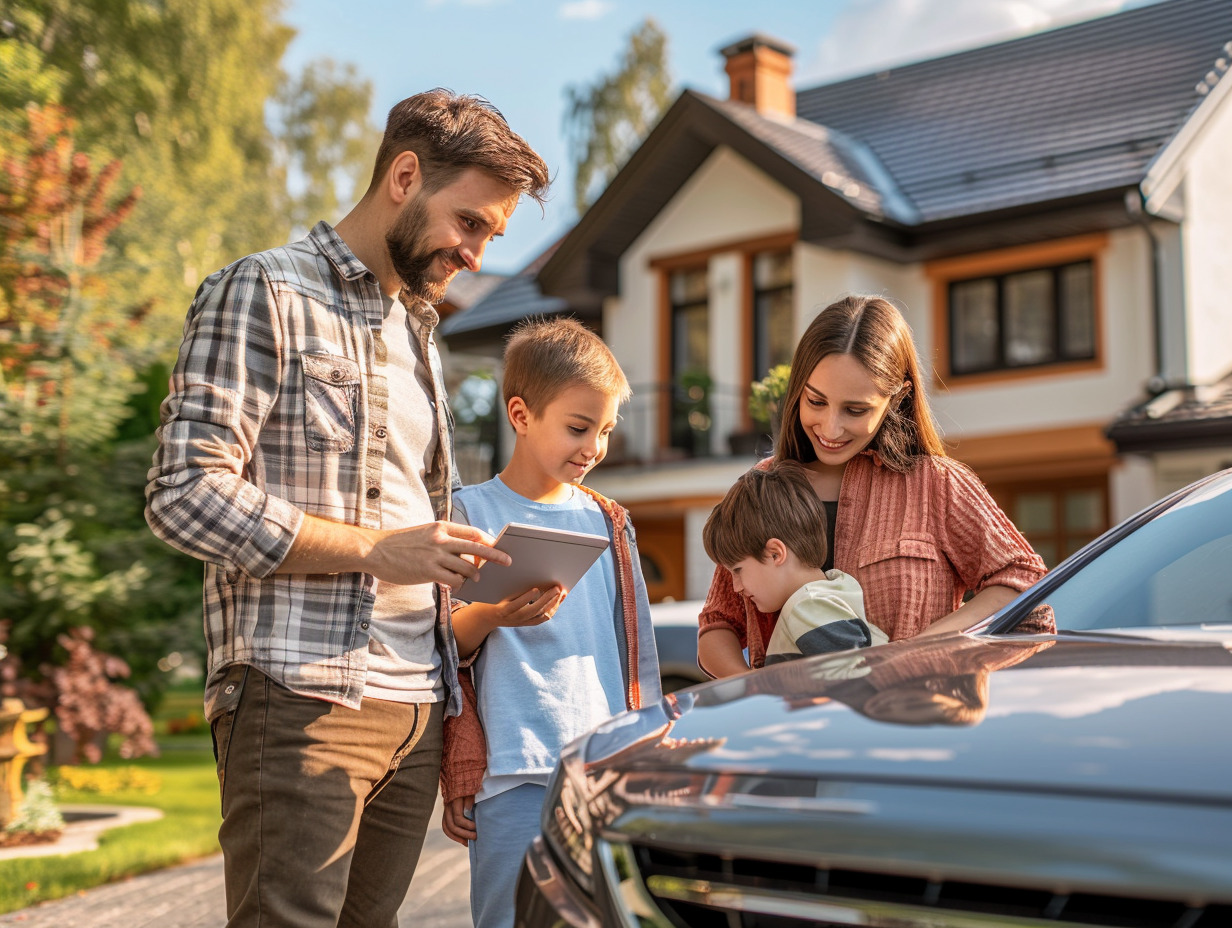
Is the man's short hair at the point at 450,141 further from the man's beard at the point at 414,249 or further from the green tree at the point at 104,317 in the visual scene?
the green tree at the point at 104,317

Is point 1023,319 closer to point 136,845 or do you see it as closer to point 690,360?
point 690,360

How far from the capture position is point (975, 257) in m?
14.3

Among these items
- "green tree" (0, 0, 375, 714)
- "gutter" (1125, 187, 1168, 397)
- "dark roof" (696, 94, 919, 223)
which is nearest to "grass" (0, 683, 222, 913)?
"green tree" (0, 0, 375, 714)

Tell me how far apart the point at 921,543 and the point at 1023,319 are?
12.4 m

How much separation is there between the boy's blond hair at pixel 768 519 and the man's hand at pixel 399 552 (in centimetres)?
56

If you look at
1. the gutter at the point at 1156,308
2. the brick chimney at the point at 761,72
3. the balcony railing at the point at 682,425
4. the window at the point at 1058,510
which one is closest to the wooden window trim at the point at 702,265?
the balcony railing at the point at 682,425

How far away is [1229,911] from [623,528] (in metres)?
1.81

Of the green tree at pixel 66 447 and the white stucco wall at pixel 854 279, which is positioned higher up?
the white stucco wall at pixel 854 279

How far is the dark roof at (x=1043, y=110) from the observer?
1369 cm

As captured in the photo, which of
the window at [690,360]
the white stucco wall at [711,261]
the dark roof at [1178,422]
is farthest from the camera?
the window at [690,360]

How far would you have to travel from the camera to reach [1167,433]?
12.2 metres

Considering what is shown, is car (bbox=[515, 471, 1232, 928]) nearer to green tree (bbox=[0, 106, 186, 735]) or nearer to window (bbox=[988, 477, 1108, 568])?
green tree (bbox=[0, 106, 186, 735])

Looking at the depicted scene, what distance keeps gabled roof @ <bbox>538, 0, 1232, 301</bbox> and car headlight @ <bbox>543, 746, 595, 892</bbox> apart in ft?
40.7

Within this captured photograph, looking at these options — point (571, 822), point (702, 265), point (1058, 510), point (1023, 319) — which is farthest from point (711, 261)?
point (571, 822)
